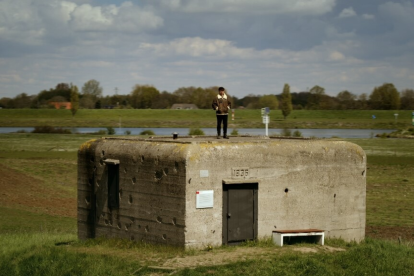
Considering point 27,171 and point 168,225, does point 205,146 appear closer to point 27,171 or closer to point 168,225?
point 168,225

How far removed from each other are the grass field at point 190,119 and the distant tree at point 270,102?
278cm

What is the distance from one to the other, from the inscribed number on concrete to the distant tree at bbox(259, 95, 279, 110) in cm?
13453

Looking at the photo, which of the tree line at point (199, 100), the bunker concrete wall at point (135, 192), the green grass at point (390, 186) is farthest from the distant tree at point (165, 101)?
the bunker concrete wall at point (135, 192)

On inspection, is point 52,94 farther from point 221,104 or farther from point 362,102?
point 221,104

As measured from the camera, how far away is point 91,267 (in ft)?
59.0

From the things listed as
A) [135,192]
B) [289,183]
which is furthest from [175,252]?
[289,183]

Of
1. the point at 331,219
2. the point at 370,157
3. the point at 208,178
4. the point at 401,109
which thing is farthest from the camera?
the point at 401,109

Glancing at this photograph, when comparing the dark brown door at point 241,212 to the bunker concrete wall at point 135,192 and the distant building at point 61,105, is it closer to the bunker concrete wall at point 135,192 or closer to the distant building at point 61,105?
the bunker concrete wall at point 135,192

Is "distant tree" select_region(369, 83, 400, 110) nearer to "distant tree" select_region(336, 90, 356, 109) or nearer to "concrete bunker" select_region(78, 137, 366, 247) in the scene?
"distant tree" select_region(336, 90, 356, 109)

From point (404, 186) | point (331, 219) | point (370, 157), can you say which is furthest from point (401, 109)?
point (331, 219)

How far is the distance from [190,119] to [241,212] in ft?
377

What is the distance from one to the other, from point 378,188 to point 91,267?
2679 cm

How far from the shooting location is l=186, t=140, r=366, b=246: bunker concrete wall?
19500 mm

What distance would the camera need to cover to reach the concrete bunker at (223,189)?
19.5m
